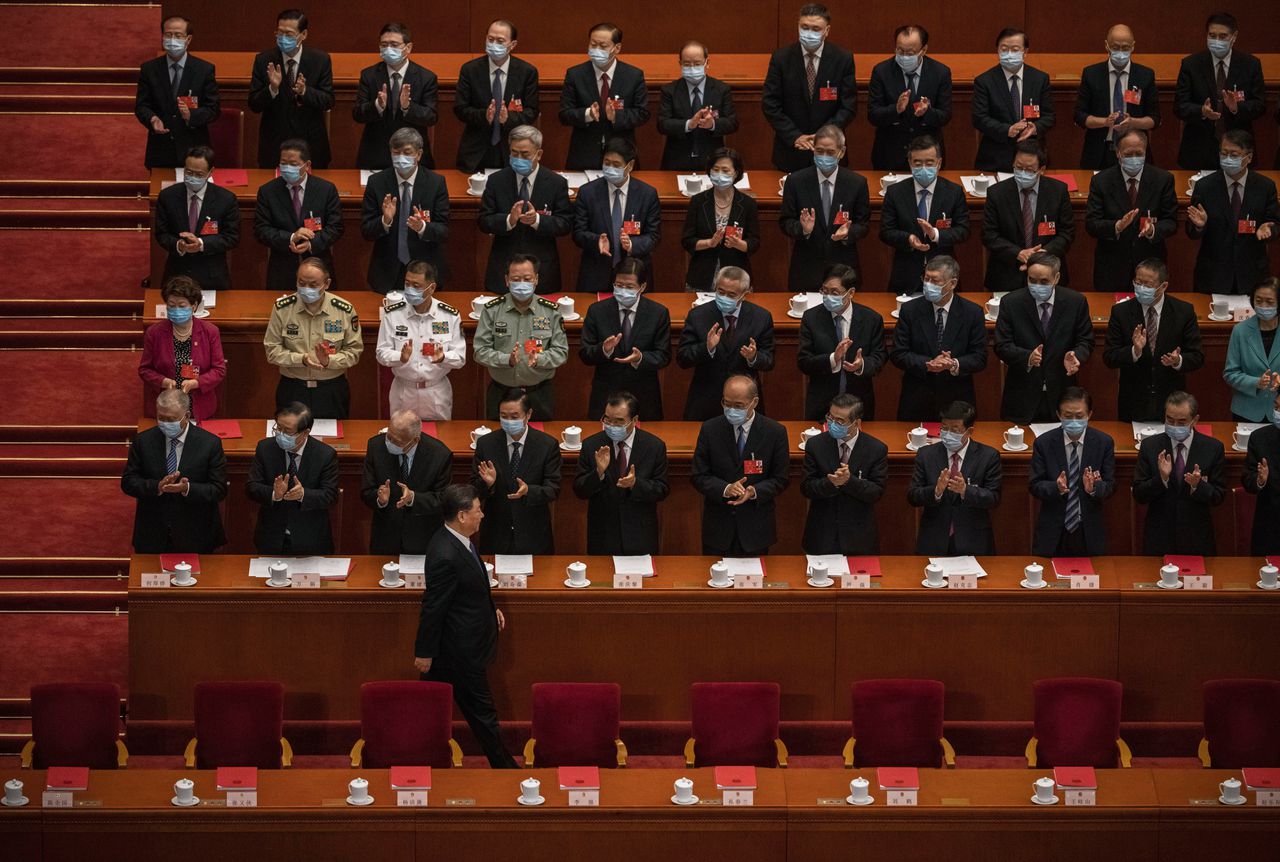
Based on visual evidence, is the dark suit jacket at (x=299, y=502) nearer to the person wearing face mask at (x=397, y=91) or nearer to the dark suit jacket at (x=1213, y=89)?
the person wearing face mask at (x=397, y=91)

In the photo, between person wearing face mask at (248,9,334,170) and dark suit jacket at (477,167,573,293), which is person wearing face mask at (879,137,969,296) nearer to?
dark suit jacket at (477,167,573,293)

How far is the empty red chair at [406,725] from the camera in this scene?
8.53 m

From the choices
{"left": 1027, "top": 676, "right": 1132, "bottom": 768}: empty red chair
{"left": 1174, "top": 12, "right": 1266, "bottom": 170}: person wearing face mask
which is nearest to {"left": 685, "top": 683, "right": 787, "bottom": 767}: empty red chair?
{"left": 1027, "top": 676, "right": 1132, "bottom": 768}: empty red chair

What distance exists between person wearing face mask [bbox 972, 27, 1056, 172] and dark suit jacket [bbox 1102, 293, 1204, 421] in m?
1.60

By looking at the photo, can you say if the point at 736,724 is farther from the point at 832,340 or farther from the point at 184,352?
the point at 184,352

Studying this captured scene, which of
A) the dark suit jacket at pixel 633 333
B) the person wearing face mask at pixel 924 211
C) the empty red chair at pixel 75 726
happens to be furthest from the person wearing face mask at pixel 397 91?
the empty red chair at pixel 75 726

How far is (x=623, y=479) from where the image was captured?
9469 millimetres

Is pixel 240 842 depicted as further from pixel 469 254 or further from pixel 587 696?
pixel 469 254

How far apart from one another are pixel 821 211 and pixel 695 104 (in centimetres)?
107

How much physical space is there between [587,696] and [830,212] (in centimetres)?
366

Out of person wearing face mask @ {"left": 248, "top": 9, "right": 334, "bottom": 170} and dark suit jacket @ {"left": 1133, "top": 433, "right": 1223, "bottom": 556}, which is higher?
person wearing face mask @ {"left": 248, "top": 9, "right": 334, "bottom": 170}

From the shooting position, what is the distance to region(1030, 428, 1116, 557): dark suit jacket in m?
9.66

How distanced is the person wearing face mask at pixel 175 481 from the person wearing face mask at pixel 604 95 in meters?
3.11

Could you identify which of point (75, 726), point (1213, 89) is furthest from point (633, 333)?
point (1213, 89)
